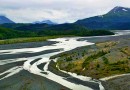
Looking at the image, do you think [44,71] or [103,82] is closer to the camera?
[103,82]

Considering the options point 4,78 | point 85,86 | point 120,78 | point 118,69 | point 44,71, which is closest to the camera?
point 85,86

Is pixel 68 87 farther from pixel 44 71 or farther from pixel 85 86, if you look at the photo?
pixel 44 71

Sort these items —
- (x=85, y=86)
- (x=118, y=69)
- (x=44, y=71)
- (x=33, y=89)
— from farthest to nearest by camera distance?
(x=44, y=71), (x=118, y=69), (x=85, y=86), (x=33, y=89)

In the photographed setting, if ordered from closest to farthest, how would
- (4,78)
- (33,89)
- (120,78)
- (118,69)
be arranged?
1. (33,89)
2. (120,78)
3. (4,78)
4. (118,69)

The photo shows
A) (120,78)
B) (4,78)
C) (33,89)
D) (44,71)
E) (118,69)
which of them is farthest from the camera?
(44,71)

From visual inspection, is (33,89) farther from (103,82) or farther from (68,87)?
(103,82)

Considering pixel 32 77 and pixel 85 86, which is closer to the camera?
pixel 85 86

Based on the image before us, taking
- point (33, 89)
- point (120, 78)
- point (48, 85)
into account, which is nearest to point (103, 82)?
point (120, 78)

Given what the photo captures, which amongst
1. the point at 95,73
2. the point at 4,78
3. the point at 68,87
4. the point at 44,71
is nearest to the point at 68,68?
the point at 44,71

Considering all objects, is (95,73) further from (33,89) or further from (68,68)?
(33,89)
